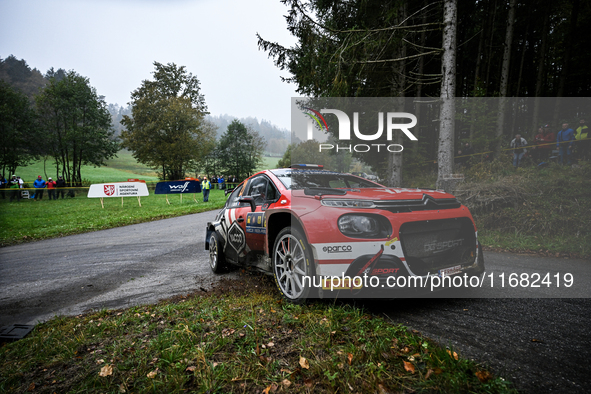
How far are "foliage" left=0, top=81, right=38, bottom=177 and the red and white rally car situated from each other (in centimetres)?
4016

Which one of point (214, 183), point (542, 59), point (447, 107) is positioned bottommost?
point (214, 183)

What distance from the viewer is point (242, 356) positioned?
2.37 meters

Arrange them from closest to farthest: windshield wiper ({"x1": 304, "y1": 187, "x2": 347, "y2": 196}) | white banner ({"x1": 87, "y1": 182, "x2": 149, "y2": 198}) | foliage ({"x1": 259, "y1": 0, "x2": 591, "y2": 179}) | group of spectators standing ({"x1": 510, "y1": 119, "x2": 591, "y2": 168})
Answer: windshield wiper ({"x1": 304, "y1": 187, "x2": 347, "y2": 196})
foliage ({"x1": 259, "y1": 0, "x2": 591, "y2": 179})
group of spectators standing ({"x1": 510, "y1": 119, "x2": 591, "y2": 168})
white banner ({"x1": 87, "y1": 182, "x2": 149, "y2": 198})

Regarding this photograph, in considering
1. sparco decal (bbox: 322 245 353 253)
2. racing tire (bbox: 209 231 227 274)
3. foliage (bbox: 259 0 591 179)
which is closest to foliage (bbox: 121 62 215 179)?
foliage (bbox: 259 0 591 179)

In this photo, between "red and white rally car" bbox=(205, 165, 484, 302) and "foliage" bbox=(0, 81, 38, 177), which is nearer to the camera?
"red and white rally car" bbox=(205, 165, 484, 302)

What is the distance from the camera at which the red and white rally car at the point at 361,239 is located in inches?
112

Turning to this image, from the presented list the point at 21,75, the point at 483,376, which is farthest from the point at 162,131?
the point at 21,75

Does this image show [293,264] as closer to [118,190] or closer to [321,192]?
[321,192]

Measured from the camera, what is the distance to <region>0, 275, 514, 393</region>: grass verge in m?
2.04

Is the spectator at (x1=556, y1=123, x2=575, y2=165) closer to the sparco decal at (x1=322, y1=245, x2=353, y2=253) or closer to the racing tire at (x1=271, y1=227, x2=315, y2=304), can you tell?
the sparco decal at (x1=322, y1=245, x2=353, y2=253)

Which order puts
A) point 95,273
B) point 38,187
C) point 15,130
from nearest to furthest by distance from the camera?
point 95,273, point 38,187, point 15,130

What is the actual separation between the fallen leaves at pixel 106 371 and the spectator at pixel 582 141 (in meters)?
12.0

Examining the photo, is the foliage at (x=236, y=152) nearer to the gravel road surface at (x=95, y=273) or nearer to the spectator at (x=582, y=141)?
the gravel road surface at (x=95, y=273)

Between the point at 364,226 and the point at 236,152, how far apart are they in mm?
51499
